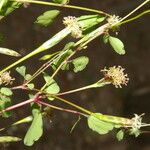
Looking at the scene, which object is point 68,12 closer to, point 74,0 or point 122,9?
point 74,0

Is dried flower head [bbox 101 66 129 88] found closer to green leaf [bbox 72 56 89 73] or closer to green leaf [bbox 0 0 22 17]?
green leaf [bbox 72 56 89 73]

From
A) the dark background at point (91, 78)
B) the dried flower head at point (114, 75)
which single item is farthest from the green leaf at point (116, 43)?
the dark background at point (91, 78)

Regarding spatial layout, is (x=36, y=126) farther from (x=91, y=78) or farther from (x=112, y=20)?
(x=91, y=78)

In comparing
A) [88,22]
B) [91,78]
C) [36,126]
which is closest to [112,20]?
[88,22]

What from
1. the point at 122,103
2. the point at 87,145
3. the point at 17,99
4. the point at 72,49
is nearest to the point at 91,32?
the point at 72,49

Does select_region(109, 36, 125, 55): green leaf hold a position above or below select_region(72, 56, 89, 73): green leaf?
above

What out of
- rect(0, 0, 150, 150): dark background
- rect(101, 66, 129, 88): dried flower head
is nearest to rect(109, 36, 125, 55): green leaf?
rect(101, 66, 129, 88): dried flower head

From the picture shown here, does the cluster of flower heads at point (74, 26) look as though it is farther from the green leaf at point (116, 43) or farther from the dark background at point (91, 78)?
the dark background at point (91, 78)
